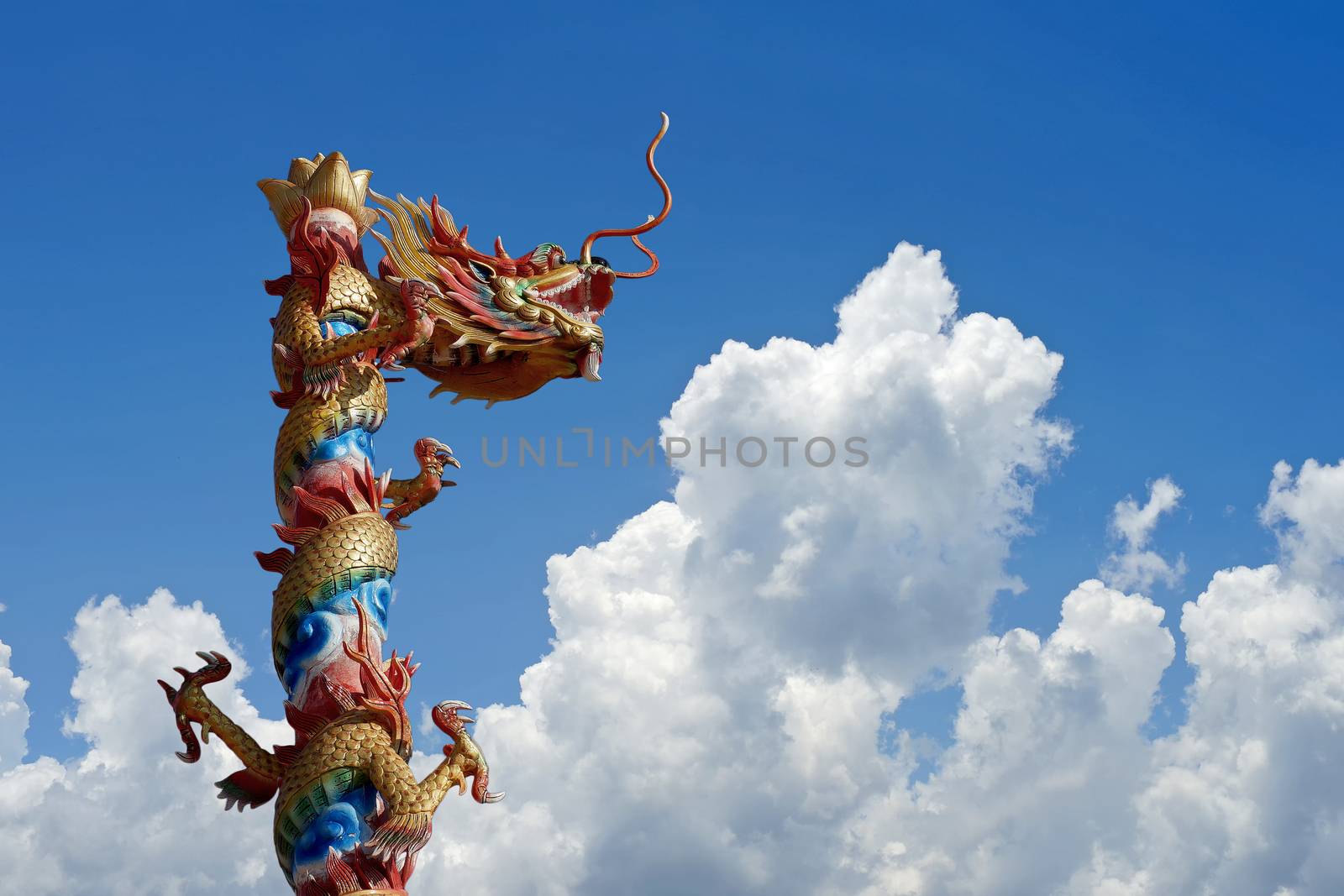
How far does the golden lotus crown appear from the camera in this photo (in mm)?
12320

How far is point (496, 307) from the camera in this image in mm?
12539

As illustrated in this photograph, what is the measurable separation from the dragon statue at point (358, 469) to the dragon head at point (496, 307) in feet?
0.05

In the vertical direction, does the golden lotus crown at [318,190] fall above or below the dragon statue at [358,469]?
above

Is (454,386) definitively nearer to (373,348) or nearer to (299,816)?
(373,348)

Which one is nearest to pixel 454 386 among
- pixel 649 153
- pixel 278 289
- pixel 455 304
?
pixel 455 304

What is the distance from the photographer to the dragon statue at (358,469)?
9.70 m

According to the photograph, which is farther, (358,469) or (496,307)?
(496,307)

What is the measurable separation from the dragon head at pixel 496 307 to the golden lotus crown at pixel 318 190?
10.1 inches

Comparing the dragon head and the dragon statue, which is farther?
the dragon head

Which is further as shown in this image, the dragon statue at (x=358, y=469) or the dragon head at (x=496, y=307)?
the dragon head at (x=496, y=307)

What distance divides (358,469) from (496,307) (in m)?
2.08

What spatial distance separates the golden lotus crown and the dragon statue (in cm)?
2

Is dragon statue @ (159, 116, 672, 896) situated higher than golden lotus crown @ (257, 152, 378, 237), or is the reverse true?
golden lotus crown @ (257, 152, 378, 237)

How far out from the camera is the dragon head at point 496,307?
12.4 metres
